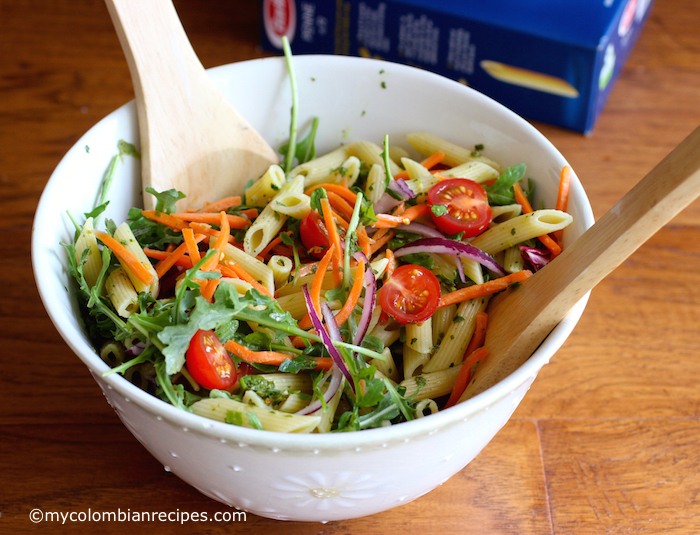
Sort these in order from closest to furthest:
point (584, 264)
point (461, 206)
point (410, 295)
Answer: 1. point (584, 264)
2. point (410, 295)
3. point (461, 206)

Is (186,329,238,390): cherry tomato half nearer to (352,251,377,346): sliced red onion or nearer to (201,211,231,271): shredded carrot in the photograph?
(201,211,231,271): shredded carrot

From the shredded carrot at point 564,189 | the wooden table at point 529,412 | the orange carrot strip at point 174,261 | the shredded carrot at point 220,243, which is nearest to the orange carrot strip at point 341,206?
the shredded carrot at point 220,243

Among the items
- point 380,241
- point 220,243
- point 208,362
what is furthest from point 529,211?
point 208,362

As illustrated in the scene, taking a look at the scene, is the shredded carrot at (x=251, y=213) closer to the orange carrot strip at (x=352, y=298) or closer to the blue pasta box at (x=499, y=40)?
the orange carrot strip at (x=352, y=298)

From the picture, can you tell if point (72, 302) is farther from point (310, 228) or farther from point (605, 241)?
point (605, 241)

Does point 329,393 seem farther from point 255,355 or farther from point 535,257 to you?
point 535,257

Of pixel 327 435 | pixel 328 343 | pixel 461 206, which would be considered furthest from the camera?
pixel 461 206

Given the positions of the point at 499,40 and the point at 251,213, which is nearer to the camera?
the point at 251,213
